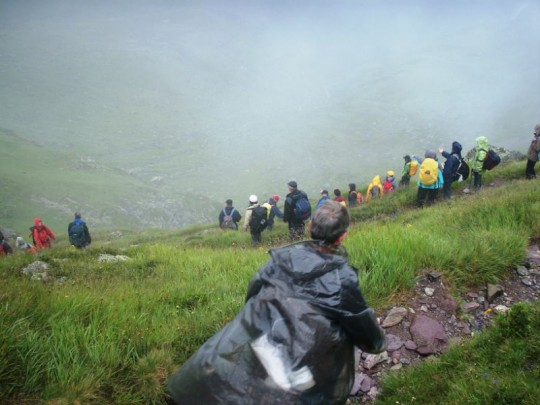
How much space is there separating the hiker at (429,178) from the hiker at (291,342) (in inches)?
489

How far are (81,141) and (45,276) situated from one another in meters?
126

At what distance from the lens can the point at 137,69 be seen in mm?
196750

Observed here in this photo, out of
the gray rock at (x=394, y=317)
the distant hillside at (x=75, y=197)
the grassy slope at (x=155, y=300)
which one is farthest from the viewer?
the distant hillside at (x=75, y=197)

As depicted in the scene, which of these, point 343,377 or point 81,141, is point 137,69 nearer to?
point 81,141

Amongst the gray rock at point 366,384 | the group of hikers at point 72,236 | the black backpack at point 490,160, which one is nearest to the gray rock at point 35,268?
the group of hikers at point 72,236

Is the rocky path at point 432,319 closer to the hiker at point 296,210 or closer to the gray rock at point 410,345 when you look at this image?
the gray rock at point 410,345

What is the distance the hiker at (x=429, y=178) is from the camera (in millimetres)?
14375

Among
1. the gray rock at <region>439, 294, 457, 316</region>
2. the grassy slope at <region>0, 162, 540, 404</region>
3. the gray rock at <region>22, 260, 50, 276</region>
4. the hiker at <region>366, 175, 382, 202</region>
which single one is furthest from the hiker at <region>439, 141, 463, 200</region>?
the gray rock at <region>22, 260, 50, 276</region>

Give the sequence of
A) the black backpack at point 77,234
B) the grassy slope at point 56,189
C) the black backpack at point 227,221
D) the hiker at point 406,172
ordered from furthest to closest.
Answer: the grassy slope at point 56,189, the hiker at point 406,172, the black backpack at point 227,221, the black backpack at point 77,234

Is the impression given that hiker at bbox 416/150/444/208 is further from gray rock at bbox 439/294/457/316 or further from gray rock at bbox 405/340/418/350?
gray rock at bbox 405/340/418/350

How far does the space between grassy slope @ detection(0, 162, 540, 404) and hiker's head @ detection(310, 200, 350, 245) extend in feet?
7.01

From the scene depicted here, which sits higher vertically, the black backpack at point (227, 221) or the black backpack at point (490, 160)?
the black backpack at point (490, 160)

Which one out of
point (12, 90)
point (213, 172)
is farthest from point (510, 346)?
point (12, 90)

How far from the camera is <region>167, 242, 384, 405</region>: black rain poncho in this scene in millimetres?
2734
